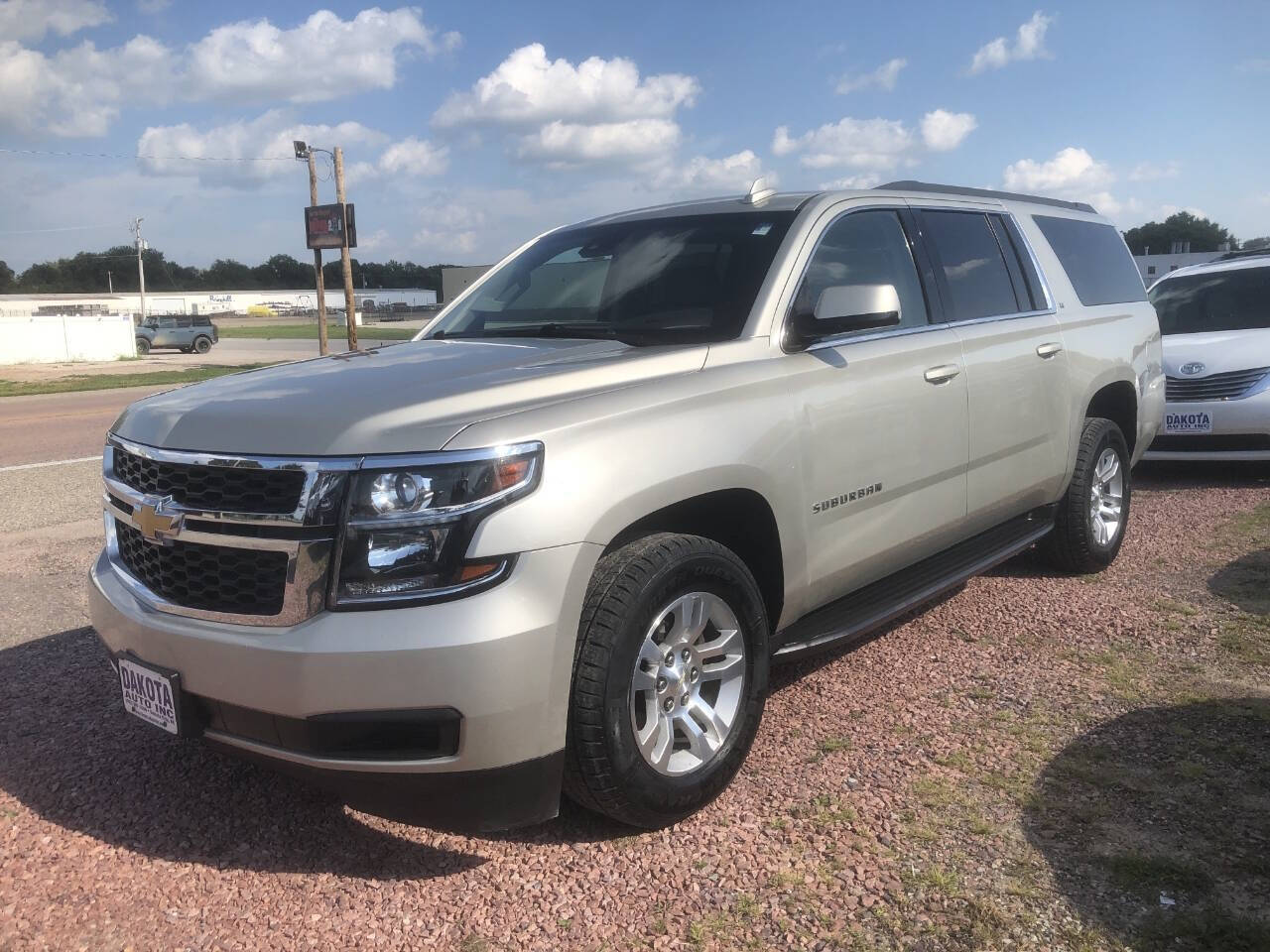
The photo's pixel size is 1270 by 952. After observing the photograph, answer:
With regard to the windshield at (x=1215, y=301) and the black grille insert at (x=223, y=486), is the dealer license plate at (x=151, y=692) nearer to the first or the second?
the black grille insert at (x=223, y=486)

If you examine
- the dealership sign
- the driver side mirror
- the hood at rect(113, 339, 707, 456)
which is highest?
the dealership sign

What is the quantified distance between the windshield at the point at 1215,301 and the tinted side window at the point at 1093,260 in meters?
3.03

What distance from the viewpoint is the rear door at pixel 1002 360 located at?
455 centimetres

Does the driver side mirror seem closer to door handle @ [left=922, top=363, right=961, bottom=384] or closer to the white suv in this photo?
door handle @ [left=922, top=363, right=961, bottom=384]

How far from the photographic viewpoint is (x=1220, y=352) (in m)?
8.37

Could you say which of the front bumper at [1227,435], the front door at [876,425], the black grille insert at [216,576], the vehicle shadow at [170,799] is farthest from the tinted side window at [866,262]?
the front bumper at [1227,435]

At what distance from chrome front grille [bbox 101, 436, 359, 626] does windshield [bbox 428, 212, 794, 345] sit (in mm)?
1396

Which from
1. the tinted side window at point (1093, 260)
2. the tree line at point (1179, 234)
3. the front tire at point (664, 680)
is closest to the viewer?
the front tire at point (664, 680)

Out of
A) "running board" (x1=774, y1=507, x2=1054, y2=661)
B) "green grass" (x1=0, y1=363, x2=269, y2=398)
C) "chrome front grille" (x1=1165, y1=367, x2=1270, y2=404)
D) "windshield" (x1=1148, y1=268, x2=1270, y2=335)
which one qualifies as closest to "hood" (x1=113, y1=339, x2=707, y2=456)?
"running board" (x1=774, y1=507, x2=1054, y2=661)

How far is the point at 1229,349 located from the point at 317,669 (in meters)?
8.06

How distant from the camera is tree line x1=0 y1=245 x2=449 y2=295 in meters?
134

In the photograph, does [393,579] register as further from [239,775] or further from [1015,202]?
[1015,202]

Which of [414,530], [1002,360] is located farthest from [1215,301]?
[414,530]

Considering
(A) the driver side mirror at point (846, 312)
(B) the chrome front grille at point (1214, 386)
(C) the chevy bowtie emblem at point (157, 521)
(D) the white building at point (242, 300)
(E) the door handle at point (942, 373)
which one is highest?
(A) the driver side mirror at point (846, 312)
